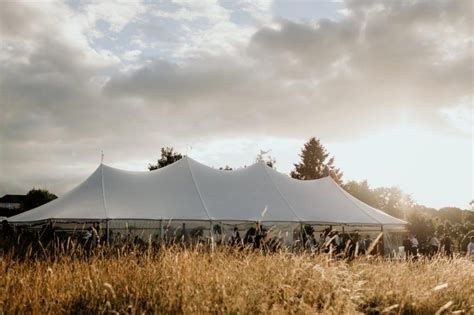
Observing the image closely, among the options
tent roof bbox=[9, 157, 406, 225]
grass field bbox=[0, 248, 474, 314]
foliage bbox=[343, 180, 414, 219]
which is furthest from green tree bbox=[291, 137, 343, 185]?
grass field bbox=[0, 248, 474, 314]

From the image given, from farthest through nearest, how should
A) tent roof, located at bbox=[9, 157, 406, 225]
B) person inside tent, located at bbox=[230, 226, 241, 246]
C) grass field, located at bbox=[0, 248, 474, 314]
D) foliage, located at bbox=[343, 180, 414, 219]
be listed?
1. foliage, located at bbox=[343, 180, 414, 219]
2. tent roof, located at bbox=[9, 157, 406, 225]
3. person inside tent, located at bbox=[230, 226, 241, 246]
4. grass field, located at bbox=[0, 248, 474, 314]

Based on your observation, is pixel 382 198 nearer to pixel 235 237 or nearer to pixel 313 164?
pixel 313 164

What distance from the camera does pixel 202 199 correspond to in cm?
1597

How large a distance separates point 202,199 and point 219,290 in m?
11.6

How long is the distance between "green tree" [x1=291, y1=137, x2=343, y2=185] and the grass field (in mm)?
46617

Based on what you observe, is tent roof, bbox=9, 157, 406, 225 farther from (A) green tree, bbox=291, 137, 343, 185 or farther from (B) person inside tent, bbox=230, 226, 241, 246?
(A) green tree, bbox=291, 137, 343, 185

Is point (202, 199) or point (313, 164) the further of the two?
point (313, 164)

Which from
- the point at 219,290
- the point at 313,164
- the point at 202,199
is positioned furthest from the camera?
the point at 313,164

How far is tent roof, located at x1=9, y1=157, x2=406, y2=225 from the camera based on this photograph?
49.7 ft

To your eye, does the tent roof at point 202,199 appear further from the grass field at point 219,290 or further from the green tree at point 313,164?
the green tree at point 313,164

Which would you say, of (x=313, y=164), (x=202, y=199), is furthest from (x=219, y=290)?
(x=313, y=164)

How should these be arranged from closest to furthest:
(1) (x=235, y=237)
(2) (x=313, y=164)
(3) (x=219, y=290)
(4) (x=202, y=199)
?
(3) (x=219, y=290), (1) (x=235, y=237), (4) (x=202, y=199), (2) (x=313, y=164)

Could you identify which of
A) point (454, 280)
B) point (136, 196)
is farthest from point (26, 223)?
point (454, 280)

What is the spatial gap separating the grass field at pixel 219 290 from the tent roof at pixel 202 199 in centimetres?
890
